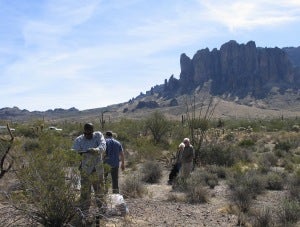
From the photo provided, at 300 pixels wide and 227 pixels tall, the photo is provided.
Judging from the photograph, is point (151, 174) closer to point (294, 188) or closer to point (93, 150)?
point (294, 188)

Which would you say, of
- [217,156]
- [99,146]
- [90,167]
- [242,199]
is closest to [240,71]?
[217,156]

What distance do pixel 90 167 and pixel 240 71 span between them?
17970cm

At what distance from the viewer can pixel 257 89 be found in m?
170

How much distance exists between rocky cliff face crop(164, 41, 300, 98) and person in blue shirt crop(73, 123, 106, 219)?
161675 millimetres

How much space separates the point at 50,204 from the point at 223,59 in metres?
189

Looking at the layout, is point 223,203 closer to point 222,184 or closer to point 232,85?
point 222,184

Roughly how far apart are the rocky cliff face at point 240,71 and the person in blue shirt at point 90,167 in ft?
530

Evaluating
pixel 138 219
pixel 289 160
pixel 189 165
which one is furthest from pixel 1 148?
pixel 289 160

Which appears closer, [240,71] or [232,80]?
[232,80]

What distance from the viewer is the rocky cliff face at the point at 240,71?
177 metres

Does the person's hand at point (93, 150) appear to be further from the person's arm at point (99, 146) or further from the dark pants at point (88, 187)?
the dark pants at point (88, 187)

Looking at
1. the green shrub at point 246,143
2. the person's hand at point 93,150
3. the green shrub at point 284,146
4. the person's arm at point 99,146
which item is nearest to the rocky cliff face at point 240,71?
the green shrub at point 246,143

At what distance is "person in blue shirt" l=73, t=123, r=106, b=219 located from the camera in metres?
9.09

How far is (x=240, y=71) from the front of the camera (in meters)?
186
